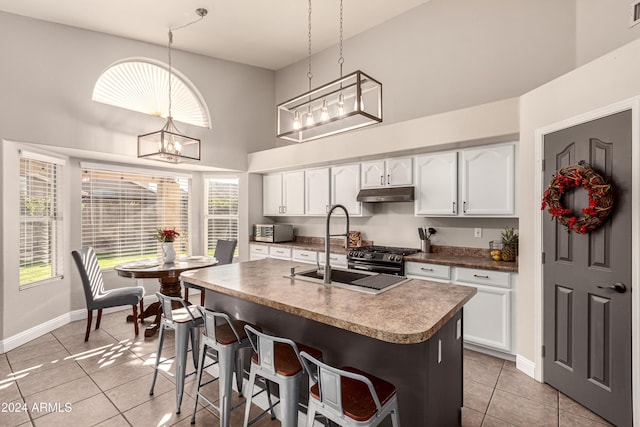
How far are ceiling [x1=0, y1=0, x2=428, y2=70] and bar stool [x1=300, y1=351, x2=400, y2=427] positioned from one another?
167 inches

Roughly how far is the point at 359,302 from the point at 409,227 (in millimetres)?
2846

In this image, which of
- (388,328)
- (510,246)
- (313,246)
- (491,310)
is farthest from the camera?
(313,246)

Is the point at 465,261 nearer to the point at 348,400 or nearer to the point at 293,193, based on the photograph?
the point at 348,400

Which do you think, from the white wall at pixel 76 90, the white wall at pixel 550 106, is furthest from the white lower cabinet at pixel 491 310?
the white wall at pixel 76 90

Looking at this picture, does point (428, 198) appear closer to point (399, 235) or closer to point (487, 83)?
point (399, 235)

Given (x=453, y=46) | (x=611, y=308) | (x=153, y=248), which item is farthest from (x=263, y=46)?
(x=611, y=308)

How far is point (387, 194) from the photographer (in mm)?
4141

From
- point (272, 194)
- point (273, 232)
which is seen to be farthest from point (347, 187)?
point (272, 194)

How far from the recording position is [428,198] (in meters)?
3.90

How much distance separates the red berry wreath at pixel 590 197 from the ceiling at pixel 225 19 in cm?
314

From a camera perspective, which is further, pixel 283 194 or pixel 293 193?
pixel 283 194

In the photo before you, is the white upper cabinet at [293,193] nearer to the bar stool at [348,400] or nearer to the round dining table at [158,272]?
the round dining table at [158,272]

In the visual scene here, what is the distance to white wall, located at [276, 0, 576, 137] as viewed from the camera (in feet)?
11.2

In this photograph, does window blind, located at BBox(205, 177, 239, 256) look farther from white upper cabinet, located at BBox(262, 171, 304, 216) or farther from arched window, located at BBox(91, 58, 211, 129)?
arched window, located at BBox(91, 58, 211, 129)
